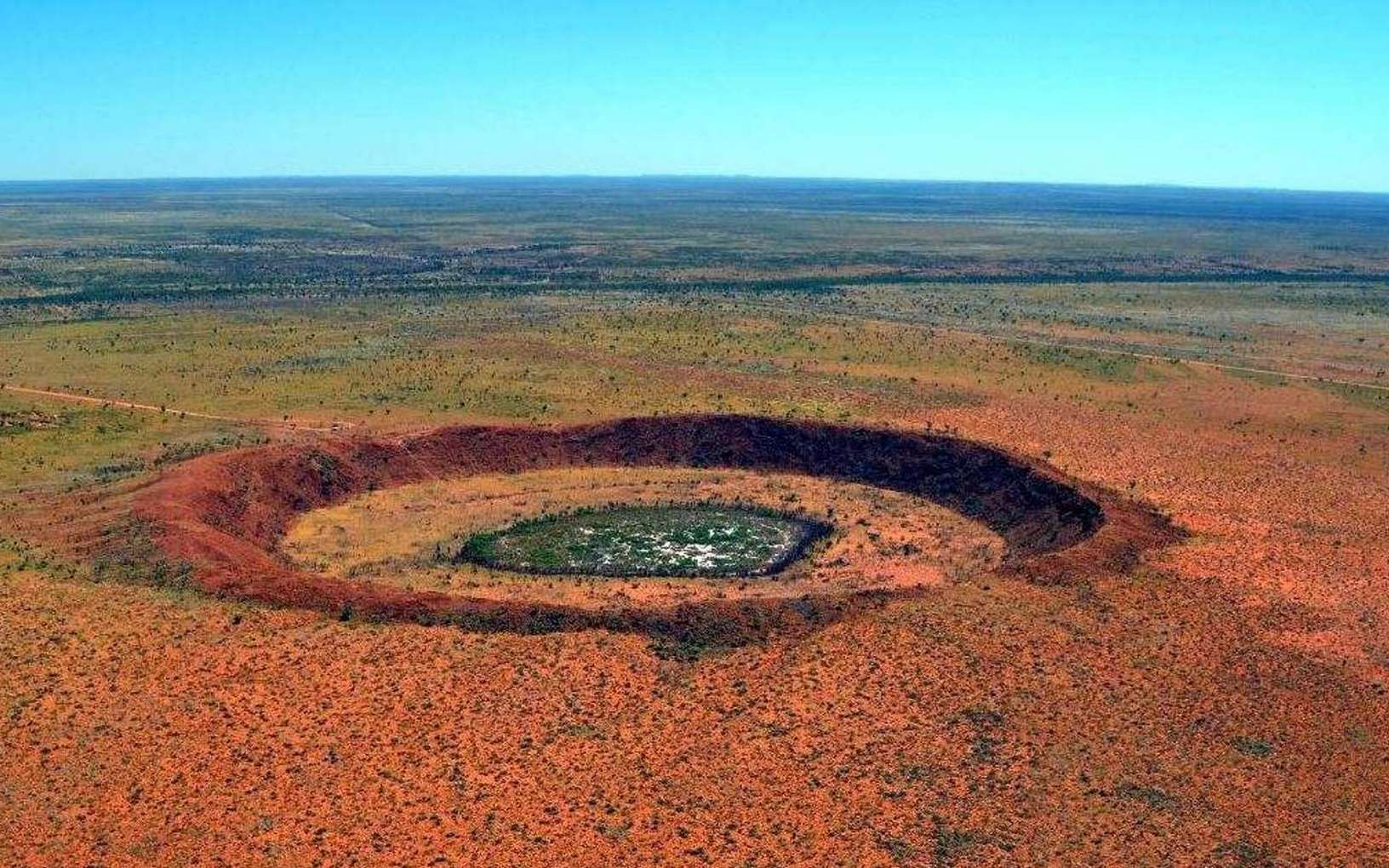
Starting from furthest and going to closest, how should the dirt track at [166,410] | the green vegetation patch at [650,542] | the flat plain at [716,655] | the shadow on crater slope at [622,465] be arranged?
the dirt track at [166,410]
the green vegetation patch at [650,542]
the shadow on crater slope at [622,465]
the flat plain at [716,655]

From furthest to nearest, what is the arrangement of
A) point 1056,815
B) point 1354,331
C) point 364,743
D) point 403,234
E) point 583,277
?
point 403,234 < point 583,277 < point 1354,331 < point 364,743 < point 1056,815

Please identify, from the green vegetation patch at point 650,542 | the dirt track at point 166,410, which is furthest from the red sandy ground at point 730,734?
the dirt track at point 166,410

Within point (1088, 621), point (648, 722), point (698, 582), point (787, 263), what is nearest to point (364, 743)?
point (648, 722)

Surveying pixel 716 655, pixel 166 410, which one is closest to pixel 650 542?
pixel 716 655

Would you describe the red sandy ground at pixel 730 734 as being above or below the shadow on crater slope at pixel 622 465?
below

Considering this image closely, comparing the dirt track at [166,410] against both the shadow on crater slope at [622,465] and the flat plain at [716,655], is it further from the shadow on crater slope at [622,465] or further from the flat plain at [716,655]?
the shadow on crater slope at [622,465]

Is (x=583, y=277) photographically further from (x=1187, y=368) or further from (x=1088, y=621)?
(x=1088, y=621)
